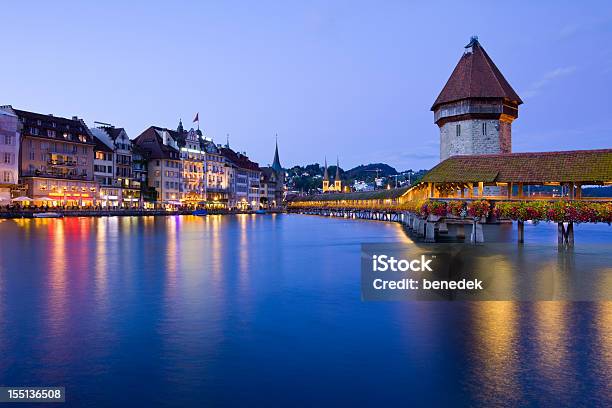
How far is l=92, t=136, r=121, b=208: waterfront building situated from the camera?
348 ft

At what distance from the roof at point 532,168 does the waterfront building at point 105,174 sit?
80159 millimetres

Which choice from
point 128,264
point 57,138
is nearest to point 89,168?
point 57,138

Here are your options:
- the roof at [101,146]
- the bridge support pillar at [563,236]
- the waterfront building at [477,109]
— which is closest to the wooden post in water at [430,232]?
the bridge support pillar at [563,236]

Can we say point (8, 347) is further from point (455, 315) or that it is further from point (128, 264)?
point (128, 264)

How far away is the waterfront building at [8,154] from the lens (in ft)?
273

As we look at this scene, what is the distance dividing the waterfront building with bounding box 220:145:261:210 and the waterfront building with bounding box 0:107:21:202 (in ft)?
227

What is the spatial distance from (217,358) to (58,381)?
3.07 meters

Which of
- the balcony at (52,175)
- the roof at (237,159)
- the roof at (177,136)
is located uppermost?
the roof at (177,136)

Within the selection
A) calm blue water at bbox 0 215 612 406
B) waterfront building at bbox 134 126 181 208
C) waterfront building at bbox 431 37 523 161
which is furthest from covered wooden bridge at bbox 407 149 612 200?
waterfront building at bbox 134 126 181 208

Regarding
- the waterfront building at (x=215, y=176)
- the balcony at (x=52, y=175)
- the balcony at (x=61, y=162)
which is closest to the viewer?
the balcony at (x=52, y=175)

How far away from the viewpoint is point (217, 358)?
11.9 metres

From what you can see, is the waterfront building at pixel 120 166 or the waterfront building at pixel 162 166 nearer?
the waterfront building at pixel 120 166

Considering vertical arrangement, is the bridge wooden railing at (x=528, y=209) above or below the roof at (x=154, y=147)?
below

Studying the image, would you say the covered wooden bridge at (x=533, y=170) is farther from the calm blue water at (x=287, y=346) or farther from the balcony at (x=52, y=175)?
the balcony at (x=52, y=175)
